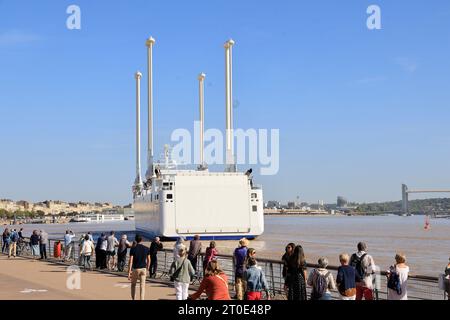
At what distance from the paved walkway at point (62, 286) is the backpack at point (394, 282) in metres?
5.72

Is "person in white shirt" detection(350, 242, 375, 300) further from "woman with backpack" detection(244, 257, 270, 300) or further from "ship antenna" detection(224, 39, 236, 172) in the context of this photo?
"ship antenna" detection(224, 39, 236, 172)

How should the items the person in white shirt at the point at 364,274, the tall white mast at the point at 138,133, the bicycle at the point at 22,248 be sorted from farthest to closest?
the tall white mast at the point at 138,133 → the bicycle at the point at 22,248 → the person in white shirt at the point at 364,274

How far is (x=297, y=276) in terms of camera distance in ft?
36.2

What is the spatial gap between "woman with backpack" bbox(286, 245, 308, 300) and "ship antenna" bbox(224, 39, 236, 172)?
54.7m

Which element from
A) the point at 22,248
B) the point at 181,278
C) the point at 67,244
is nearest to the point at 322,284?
the point at 181,278

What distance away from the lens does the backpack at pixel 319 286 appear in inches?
407

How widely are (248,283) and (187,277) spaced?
1.98 m

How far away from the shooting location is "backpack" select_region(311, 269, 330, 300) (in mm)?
10336

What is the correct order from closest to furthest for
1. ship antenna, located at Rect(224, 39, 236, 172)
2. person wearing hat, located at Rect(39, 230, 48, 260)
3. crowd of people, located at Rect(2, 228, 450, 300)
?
crowd of people, located at Rect(2, 228, 450, 300), person wearing hat, located at Rect(39, 230, 48, 260), ship antenna, located at Rect(224, 39, 236, 172)

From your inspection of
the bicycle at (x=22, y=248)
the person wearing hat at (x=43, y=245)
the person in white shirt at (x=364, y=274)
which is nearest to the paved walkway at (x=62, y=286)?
the person in white shirt at (x=364, y=274)

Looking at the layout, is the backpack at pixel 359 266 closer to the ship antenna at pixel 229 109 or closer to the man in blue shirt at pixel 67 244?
the man in blue shirt at pixel 67 244

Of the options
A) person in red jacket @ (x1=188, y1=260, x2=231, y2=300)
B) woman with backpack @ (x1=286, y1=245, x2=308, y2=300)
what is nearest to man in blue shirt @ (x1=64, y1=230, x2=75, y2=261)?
woman with backpack @ (x1=286, y1=245, x2=308, y2=300)
